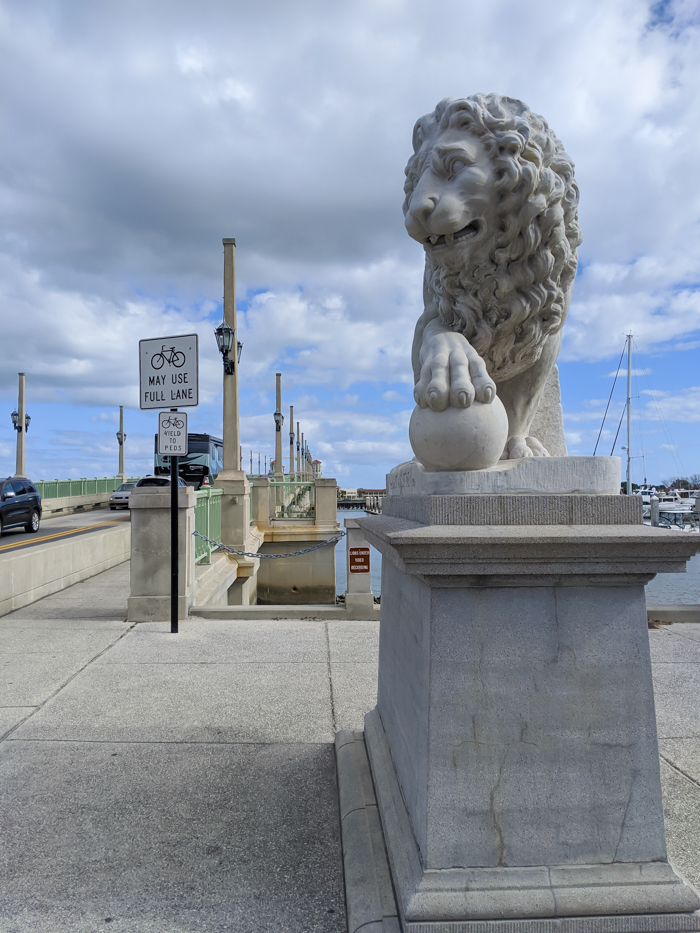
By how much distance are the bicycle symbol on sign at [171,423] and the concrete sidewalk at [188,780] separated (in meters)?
2.58

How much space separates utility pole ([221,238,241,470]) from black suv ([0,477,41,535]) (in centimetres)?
744

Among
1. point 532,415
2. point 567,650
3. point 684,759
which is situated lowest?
point 684,759

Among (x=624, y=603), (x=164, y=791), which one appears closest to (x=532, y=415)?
(x=624, y=603)

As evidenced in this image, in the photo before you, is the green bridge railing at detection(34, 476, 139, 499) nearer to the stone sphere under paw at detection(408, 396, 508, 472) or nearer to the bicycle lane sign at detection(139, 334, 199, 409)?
the bicycle lane sign at detection(139, 334, 199, 409)

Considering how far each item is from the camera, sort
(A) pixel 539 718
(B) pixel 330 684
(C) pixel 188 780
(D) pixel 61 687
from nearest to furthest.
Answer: (A) pixel 539 718 < (C) pixel 188 780 < (D) pixel 61 687 < (B) pixel 330 684

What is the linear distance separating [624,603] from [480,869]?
106cm

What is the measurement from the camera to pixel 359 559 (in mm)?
8094

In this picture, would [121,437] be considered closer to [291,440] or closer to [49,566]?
[291,440]

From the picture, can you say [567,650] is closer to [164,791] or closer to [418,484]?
[418,484]

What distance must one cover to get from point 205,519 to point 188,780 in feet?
23.6

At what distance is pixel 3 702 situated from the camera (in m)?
4.72

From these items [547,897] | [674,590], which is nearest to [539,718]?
[547,897]

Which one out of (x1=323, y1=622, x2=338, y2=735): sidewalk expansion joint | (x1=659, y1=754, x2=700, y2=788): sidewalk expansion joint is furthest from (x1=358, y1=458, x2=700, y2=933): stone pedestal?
(x1=323, y1=622, x2=338, y2=735): sidewalk expansion joint

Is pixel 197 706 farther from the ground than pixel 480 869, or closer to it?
closer to it
